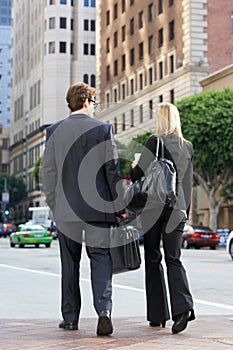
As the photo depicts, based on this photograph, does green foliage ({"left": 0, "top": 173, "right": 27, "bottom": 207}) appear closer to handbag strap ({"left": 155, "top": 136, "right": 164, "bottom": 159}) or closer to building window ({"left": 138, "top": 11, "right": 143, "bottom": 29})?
building window ({"left": 138, "top": 11, "right": 143, "bottom": 29})

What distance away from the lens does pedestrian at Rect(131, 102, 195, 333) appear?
21.2ft

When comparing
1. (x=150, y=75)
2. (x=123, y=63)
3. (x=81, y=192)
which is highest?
(x=123, y=63)

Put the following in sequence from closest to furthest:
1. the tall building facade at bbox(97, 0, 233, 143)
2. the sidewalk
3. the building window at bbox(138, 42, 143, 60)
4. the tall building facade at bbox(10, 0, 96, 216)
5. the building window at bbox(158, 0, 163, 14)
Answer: the sidewalk → the tall building facade at bbox(97, 0, 233, 143) → the building window at bbox(158, 0, 163, 14) → the building window at bbox(138, 42, 143, 60) → the tall building facade at bbox(10, 0, 96, 216)

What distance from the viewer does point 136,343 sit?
5703mm

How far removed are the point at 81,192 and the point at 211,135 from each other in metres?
37.6

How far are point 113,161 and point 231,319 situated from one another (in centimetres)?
238

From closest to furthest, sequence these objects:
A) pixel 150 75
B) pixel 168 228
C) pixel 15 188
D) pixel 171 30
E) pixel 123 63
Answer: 1. pixel 168 228
2. pixel 171 30
3. pixel 150 75
4. pixel 123 63
5. pixel 15 188

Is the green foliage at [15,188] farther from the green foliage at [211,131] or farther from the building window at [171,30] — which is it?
the green foliage at [211,131]

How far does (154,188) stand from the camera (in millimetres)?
6355

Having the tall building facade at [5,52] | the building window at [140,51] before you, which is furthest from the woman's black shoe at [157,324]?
the tall building facade at [5,52]

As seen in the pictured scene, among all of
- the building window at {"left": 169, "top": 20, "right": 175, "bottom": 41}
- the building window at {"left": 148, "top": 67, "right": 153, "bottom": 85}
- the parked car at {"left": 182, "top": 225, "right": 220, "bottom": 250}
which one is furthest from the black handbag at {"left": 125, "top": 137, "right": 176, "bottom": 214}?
the building window at {"left": 148, "top": 67, "right": 153, "bottom": 85}

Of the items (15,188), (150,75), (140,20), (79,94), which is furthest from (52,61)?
(79,94)

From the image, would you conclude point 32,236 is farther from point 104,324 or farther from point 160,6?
point 104,324

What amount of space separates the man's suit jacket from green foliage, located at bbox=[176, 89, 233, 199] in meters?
36.9
